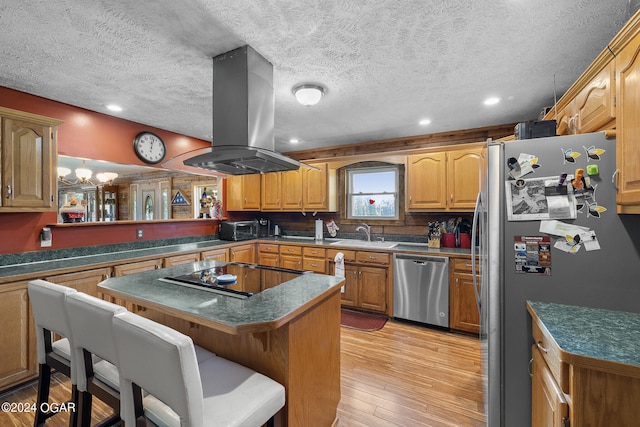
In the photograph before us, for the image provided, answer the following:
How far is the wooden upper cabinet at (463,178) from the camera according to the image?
3246mm

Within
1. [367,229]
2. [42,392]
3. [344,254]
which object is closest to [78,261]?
[42,392]

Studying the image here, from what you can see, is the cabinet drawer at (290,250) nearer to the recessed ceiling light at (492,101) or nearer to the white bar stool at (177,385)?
the white bar stool at (177,385)

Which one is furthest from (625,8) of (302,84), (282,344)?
(282,344)

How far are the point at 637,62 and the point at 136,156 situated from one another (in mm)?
4429

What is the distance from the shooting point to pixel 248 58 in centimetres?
191

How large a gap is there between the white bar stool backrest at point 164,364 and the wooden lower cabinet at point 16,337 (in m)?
1.92

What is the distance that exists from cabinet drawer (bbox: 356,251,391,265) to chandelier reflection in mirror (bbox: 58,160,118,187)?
3217mm

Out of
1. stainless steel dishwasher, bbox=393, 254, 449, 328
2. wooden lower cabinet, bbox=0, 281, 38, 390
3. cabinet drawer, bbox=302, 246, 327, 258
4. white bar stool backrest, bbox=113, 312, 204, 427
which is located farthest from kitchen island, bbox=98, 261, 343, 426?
cabinet drawer, bbox=302, 246, 327, 258

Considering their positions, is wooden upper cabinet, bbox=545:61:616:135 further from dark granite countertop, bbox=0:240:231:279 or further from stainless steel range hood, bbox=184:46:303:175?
dark granite countertop, bbox=0:240:231:279

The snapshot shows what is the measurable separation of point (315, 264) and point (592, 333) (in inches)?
121

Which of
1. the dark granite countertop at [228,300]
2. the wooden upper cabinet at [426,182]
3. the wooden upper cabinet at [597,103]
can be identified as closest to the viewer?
the dark granite countertop at [228,300]

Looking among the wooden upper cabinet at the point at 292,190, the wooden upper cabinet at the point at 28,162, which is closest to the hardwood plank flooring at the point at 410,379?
the wooden upper cabinet at the point at 292,190

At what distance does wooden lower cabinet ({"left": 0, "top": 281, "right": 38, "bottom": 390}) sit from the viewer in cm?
203

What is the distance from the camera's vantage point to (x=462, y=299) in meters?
3.01
